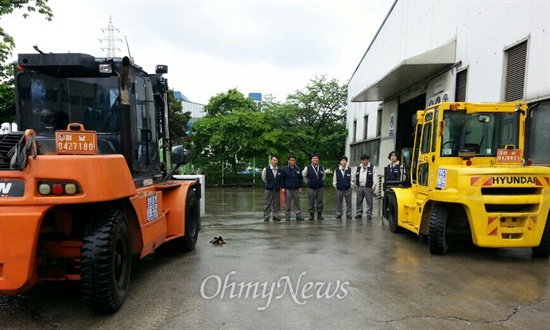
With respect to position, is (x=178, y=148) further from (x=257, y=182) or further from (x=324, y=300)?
(x=257, y=182)

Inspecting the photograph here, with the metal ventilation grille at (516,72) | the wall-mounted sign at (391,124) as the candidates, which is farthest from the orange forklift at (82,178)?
the wall-mounted sign at (391,124)

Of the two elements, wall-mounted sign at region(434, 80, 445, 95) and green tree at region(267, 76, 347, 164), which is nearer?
wall-mounted sign at region(434, 80, 445, 95)

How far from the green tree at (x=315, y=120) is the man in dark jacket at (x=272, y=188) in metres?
12.7

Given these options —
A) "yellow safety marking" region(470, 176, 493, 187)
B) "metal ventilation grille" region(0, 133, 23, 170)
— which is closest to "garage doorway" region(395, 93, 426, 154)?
"yellow safety marking" region(470, 176, 493, 187)

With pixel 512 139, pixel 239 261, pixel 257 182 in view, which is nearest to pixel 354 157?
pixel 257 182

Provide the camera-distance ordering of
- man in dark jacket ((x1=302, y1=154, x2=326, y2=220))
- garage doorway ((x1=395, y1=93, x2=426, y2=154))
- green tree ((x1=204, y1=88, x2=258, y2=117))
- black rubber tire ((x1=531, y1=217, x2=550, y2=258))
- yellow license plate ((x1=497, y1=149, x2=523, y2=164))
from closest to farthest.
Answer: black rubber tire ((x1=531, y1=217, x2=550, y2=258)) → yellow license plate ((x1=497, y1=149, x2=523, y2=164)) → man in dark jacket ((x1=302, y1=154, x2=326, y2=220)) → garage doorway ((x1=395, y1=93, x2=426, y2=154)) → green tree ((x1=204, y1=88, x2=258, y2=117))

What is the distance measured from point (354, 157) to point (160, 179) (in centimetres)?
A: 1882

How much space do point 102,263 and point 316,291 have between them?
2316mm

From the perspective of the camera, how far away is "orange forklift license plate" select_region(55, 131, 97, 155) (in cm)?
348

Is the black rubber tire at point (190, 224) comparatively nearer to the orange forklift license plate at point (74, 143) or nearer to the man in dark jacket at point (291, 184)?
the orange forklift license plate at point (74, 143)

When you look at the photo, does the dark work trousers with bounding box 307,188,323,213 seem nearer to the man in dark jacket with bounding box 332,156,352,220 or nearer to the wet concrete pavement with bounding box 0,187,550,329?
the man in dark jacket with bounding box 332,156,352,220

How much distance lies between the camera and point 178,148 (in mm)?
→ 5449

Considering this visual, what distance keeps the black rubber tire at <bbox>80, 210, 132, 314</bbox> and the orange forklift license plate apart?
2.12ft

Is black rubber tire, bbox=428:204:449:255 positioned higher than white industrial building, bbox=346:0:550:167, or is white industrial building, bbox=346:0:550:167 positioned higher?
white industrial building, bbox=346:0:550:167
